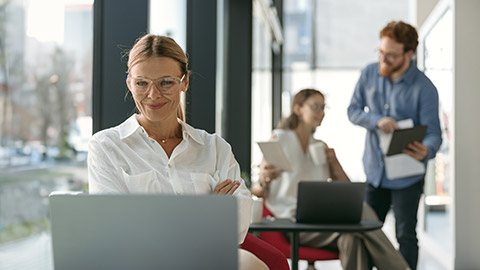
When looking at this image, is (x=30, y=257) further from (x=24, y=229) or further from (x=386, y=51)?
(x=386, y=51)

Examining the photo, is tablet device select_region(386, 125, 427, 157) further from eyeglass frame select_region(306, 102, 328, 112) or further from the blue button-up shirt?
eyeglass frame select_region(306, 102, 328, 112)

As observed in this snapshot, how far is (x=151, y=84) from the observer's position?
1.98 m

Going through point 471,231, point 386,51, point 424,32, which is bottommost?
point 471,231

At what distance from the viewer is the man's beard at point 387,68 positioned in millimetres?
3559

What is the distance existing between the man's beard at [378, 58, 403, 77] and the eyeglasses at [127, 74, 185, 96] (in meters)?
1.91

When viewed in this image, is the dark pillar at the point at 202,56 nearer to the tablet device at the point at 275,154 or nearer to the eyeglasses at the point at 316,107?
the tablet device at the point at 275,154

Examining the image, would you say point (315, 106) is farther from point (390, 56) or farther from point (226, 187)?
point (226, 187)

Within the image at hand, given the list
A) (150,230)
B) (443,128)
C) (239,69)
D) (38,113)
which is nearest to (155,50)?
(150,230)

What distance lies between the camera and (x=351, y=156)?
973 cm

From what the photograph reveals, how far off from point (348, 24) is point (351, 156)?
231 cm

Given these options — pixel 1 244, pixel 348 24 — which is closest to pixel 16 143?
pixel 1 244

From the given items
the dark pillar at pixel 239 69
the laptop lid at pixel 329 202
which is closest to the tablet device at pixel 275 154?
the laptop lid at pixel 329 202

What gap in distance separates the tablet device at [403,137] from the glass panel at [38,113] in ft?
5.46

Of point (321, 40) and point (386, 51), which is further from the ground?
point (321, 40)
